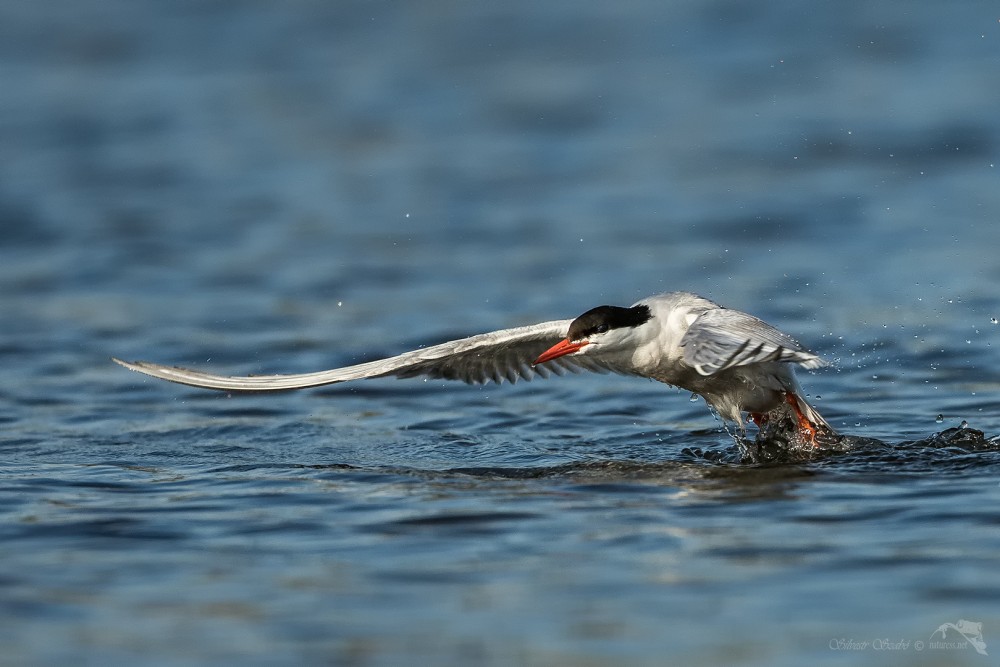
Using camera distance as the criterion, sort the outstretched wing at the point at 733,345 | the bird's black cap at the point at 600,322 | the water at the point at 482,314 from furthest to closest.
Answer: the bird's black cap at the point at 600,322 → the outstretched wing at the point at 733,345 → the water at the point at 482,314

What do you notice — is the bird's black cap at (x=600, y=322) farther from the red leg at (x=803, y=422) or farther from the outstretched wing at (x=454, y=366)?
the red leg at (x=803, y=422)

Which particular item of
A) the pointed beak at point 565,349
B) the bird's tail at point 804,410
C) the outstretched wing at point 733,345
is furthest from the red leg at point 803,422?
the pointed beak at point 565,349

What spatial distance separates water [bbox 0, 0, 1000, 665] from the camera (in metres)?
5.23

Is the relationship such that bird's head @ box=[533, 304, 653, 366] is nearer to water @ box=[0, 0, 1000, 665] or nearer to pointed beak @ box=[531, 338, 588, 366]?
pointed beak @ box=[531, 338, 588, 366]

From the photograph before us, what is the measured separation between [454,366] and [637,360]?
1.06m

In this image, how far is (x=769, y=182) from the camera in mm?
14320

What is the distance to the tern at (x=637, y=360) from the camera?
23.0ft

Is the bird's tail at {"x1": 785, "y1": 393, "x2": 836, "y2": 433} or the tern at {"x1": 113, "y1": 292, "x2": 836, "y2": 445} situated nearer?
the tern at {"x1": 113, "y1": 292, "x2": 836, "y2": 445}

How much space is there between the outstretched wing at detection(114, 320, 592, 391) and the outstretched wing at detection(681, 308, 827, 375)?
2.96 ft

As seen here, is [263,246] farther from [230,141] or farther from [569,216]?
[230,141]

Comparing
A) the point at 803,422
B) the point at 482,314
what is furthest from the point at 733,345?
the point at 482,314

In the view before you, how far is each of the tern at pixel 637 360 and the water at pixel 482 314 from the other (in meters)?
0.34

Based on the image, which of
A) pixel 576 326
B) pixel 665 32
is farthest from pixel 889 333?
pixel 665 32

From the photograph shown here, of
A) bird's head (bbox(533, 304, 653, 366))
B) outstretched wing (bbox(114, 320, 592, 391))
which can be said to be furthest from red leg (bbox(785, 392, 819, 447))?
outstretched wing (bbox(114, 320, 592, 391))
